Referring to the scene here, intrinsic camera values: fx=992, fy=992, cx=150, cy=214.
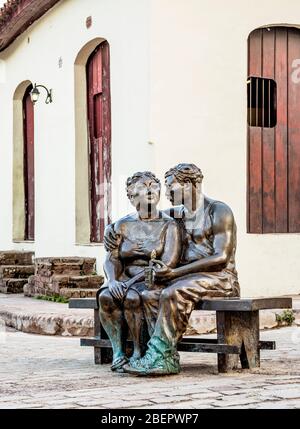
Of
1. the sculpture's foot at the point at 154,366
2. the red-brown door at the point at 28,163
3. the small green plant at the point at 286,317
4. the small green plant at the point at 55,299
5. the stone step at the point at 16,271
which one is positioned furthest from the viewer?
the red-brown door at the point at 28,163

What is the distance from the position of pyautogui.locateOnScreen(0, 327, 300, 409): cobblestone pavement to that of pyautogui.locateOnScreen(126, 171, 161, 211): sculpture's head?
4.15 feet

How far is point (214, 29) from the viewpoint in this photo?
12.1 metres

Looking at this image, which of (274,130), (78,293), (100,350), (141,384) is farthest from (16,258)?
(141,384)

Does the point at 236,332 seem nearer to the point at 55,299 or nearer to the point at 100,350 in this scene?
the point at 100,350

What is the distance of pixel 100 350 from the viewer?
25.1ft

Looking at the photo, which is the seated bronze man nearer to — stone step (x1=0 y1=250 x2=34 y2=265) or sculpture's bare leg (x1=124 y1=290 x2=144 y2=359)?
sculpture's bare leg (x1=124 y1=290 x2=144 y2=359)

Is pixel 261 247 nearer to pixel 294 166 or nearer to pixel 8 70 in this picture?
pixel 294 166

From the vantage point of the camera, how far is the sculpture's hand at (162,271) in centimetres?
702

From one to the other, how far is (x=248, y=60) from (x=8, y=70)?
6633 mm

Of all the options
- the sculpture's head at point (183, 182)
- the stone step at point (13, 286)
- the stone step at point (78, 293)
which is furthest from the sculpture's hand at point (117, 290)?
the stone step at point (13, 286)

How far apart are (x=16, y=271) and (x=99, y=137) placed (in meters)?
2.85

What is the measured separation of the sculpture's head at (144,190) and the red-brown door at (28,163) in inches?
388

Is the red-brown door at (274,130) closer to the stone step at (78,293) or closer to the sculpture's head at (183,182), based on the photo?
the stone step at (78,293)

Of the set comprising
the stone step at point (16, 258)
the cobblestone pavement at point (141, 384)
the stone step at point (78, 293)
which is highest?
the stone step at point (16, 258)
